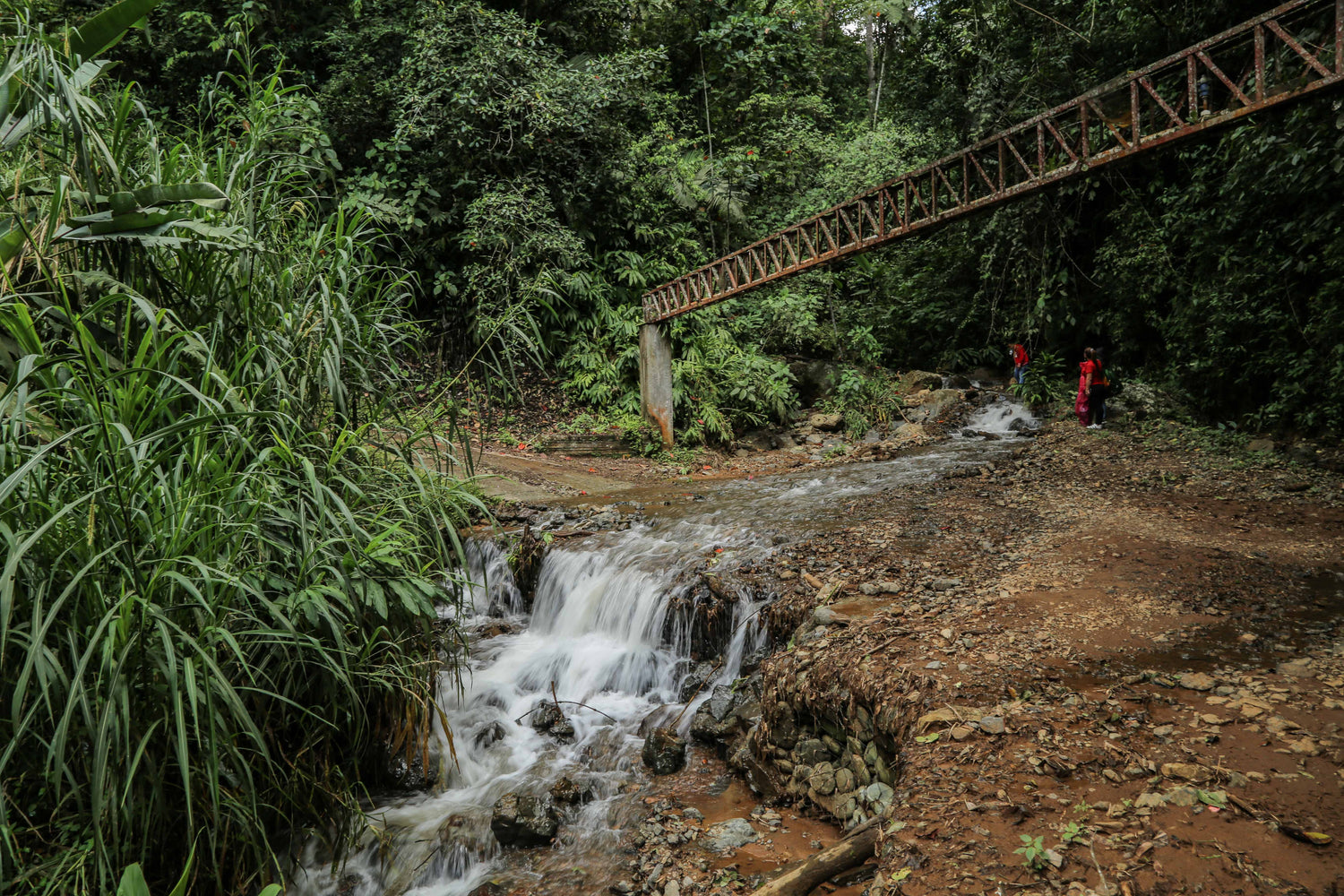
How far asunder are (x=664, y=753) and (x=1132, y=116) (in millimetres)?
7628

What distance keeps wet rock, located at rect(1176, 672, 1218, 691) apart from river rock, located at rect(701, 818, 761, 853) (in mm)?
2475

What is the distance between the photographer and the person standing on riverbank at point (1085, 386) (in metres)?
12.0

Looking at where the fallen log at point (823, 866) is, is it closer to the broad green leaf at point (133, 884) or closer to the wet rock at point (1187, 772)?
the wet rock at point (1187, 772)

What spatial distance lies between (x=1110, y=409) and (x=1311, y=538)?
672 centimetres

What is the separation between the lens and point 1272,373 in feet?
32.3

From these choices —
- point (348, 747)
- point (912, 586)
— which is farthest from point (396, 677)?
point (912, 586)

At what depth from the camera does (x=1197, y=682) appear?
3.95m

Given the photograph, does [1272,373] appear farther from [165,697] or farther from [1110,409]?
[165,697]

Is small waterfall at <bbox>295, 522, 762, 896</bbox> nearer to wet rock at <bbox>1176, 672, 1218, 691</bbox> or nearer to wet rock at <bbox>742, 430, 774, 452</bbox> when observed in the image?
wet rock at <bbox>1176, 672, 1218, 691</bbox>

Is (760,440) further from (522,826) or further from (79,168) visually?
(79,168)

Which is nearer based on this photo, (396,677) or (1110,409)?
(396,677)

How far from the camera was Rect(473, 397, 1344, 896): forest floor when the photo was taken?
282 centimetres

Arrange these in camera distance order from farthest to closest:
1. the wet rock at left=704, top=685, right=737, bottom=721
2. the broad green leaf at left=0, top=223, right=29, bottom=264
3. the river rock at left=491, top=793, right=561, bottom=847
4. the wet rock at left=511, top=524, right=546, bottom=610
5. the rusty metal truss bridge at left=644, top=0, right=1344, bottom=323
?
1. the wet rock at left=511, top=524, right=546, bottom=610
2. the rusty metal truss bridge at left=644, top=0, right=1344, bottom=323
3. the wet rock at left=704, top=685, right=737, bottom=721
4. the river rock at left=491, top=793, right=561, bottom=847
5. the broad green leaf at left=0, top=223, right=29, bottom=264

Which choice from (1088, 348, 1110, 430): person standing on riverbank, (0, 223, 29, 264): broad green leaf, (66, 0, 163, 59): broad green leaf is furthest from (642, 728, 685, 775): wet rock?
(1088, 348, 1110, 430): person standing on riverbank
